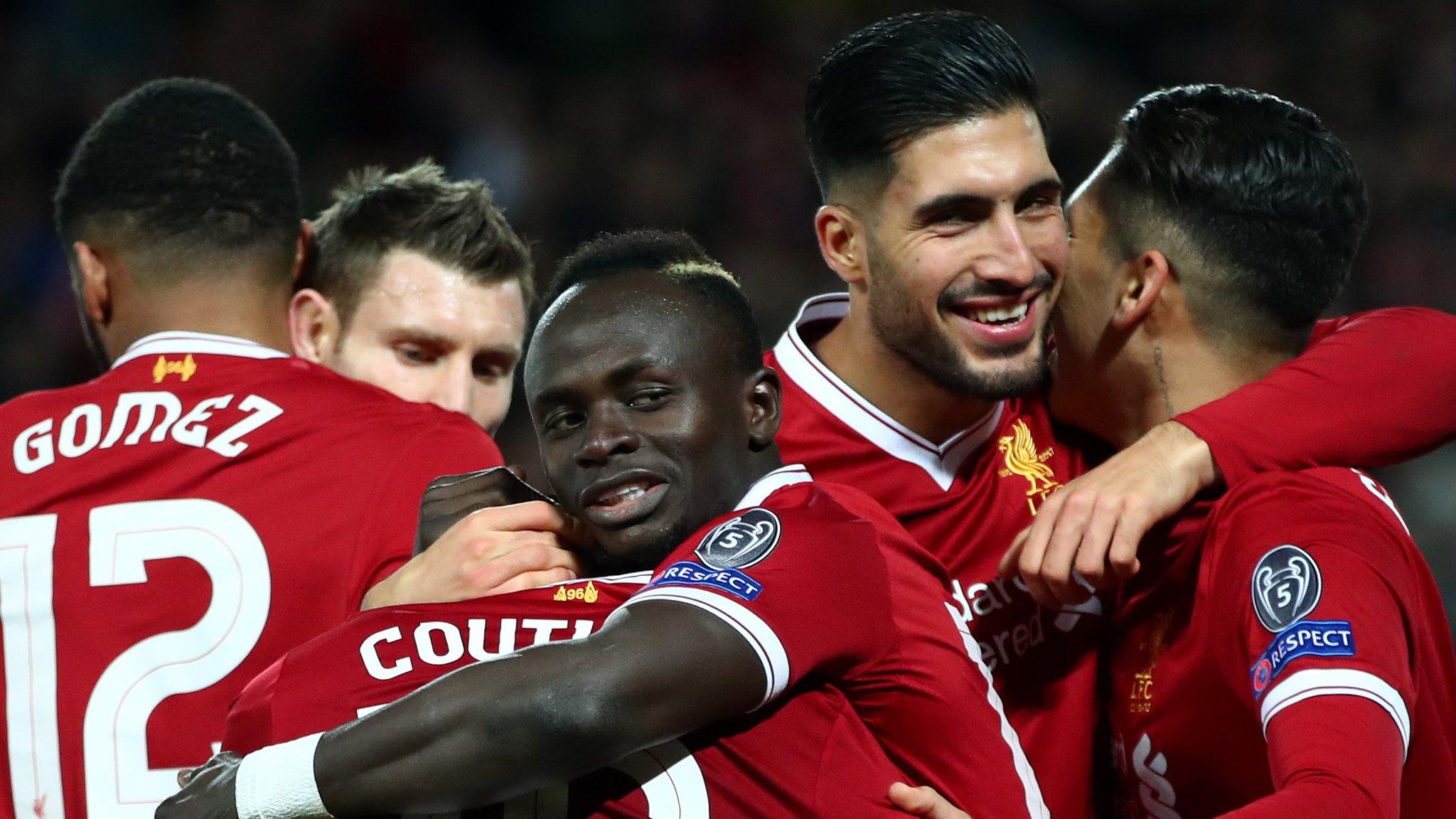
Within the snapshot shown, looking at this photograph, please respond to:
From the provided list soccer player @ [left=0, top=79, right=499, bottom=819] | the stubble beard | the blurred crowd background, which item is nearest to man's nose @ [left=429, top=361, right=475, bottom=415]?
soccer player @ [left=0, top=79, right=499, bottom=819]

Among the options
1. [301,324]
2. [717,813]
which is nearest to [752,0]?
[301,324]

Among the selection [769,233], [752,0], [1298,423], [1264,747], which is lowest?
[1264,747]

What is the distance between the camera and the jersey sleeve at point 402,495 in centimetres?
278

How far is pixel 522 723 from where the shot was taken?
1.95 meters

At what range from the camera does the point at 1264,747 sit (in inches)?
98.1

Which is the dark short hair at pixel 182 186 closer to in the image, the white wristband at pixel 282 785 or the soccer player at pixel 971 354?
the soccer player at pixel 971 354

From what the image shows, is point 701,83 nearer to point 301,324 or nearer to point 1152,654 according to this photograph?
point 301,324

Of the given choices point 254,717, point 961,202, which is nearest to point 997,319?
point 961,202

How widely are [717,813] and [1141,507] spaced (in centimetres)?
89

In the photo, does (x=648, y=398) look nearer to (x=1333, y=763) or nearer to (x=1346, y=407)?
(x=1333, y=763)

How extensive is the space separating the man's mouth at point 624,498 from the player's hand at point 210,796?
64cm

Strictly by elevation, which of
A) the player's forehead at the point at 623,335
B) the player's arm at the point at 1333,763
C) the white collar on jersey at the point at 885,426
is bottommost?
the player's arm at the point at 1333,763

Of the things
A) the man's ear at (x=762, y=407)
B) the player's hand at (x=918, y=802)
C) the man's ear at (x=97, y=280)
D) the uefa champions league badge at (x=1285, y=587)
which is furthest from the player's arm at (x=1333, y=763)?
the man's ear at (x=97, y=280)

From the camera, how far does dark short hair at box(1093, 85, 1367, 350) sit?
2840 millimetres
